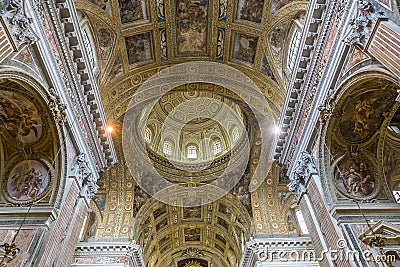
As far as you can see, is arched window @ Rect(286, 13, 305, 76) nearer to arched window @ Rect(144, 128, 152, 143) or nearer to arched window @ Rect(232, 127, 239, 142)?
arched window @ Rect(232, 127, 239, 142)

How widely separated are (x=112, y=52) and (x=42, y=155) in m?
5.82

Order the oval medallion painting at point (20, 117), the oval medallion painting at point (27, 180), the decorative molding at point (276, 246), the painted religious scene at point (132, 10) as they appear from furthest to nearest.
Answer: the decorative molding at point (276, 246) → the painted religious scene at point (132, 10) → the oval medallion painting at point (27, 180) → the oval medallion painting at point (20, 117)

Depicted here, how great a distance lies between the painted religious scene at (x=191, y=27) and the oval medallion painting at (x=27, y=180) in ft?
29.3

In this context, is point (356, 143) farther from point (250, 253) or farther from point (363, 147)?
point (250, 253)

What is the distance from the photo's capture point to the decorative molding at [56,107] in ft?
28.5

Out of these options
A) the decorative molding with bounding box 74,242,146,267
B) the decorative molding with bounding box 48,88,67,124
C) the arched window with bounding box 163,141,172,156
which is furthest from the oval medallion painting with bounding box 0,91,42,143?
the arched window with bounding box 163,141,172,156

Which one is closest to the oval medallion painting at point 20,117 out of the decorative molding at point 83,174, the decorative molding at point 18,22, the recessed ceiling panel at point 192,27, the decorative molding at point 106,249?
the decorative molding at point 83,174

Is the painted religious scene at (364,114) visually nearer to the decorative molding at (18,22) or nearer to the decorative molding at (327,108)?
the decorative molding at (327,108)

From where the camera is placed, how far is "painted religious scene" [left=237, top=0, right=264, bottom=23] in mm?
13359

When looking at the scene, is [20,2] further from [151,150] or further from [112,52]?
[151,150]

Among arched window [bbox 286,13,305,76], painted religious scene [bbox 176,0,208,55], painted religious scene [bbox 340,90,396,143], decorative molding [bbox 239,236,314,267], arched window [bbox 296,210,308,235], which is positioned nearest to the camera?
painted religious scene [bbox 340,90,396,143]

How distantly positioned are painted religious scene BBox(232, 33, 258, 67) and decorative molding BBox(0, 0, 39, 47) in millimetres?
9526

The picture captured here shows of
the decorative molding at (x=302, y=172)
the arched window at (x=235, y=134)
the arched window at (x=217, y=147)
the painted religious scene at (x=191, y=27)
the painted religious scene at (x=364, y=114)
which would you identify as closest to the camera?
the painted religious scene at (x=364, y=114)

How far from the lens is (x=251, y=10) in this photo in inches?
535
